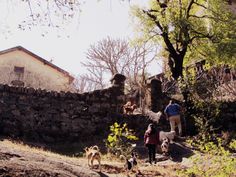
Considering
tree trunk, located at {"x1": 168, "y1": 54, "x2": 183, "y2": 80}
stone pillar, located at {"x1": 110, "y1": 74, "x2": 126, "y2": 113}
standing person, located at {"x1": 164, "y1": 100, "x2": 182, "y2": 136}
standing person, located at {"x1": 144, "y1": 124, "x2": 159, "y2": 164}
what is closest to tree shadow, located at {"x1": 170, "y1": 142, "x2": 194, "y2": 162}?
standing person, located at {"x1": 144, "y1": 124, "x2": 159, "y2": 164}

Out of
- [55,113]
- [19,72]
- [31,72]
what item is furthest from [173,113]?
[19,72]

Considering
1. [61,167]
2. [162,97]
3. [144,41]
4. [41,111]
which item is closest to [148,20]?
[144,41]

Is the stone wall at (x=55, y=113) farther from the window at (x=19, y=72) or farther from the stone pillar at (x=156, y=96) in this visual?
the window at (x=19, y=72)

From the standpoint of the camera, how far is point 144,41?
20.5 meters

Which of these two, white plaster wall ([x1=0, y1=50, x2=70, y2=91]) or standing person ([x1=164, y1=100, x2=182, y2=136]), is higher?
white plaster wall ([x1=0, y1=50, x2=70, y2=91])

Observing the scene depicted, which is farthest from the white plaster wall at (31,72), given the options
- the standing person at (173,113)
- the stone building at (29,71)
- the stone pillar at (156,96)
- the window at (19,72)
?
the standing person at (173,113)

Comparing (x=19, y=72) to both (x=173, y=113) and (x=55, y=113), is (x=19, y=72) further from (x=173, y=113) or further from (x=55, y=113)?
(x=173, y=113)

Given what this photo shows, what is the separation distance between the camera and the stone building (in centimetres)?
3141

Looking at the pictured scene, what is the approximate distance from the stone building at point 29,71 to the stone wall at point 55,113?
1414 cm

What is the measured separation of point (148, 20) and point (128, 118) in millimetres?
5415

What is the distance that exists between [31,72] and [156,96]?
16.7 m

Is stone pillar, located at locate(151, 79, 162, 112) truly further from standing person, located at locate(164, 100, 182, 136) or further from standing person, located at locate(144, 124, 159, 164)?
standing person, located at locate(144, 124, 159, 164)

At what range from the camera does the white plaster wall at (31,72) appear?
31.4 metres

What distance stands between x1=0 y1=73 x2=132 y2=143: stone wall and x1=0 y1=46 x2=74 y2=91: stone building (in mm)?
14138
